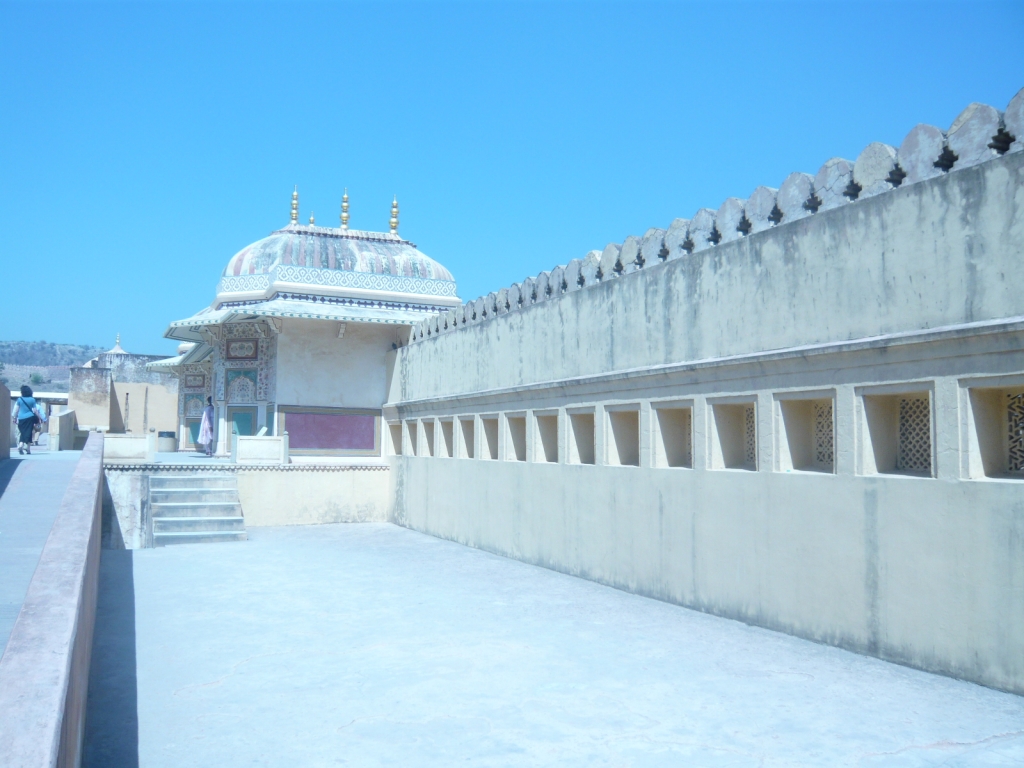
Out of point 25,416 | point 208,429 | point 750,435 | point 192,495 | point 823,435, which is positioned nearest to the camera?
point 823,435

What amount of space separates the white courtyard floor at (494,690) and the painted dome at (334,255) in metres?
10.0

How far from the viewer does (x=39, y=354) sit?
113 metres

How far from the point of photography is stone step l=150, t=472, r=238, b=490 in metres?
14.3

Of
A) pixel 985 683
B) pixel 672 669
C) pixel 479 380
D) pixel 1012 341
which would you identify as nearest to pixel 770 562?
pixel 672 669

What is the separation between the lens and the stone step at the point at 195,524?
43.7ft

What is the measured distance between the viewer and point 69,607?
3680 millimetres

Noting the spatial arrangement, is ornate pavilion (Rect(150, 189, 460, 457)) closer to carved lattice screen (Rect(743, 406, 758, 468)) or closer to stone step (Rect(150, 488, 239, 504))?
stone step (Rect(150, 488, 239, 504))

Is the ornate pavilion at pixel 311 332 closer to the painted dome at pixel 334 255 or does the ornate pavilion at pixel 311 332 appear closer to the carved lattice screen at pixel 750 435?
the painted dome at pixel 334 255

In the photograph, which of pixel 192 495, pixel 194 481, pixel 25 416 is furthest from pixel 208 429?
pixel 192 495

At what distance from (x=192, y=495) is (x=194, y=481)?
1.36 feet

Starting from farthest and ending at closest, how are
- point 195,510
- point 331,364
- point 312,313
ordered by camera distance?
1. point 331,364
2. point 312,313
3. point 195,510

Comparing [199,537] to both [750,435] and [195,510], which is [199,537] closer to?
[195,510]

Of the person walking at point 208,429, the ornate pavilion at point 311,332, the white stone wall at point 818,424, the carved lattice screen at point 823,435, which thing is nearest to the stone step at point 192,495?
the ornate pavilion at point 311,332

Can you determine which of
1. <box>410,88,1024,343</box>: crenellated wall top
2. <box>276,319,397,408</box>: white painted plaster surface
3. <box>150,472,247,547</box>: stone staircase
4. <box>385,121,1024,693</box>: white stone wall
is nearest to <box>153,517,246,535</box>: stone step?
<box>150,472,247,547</box>: stone staircase
